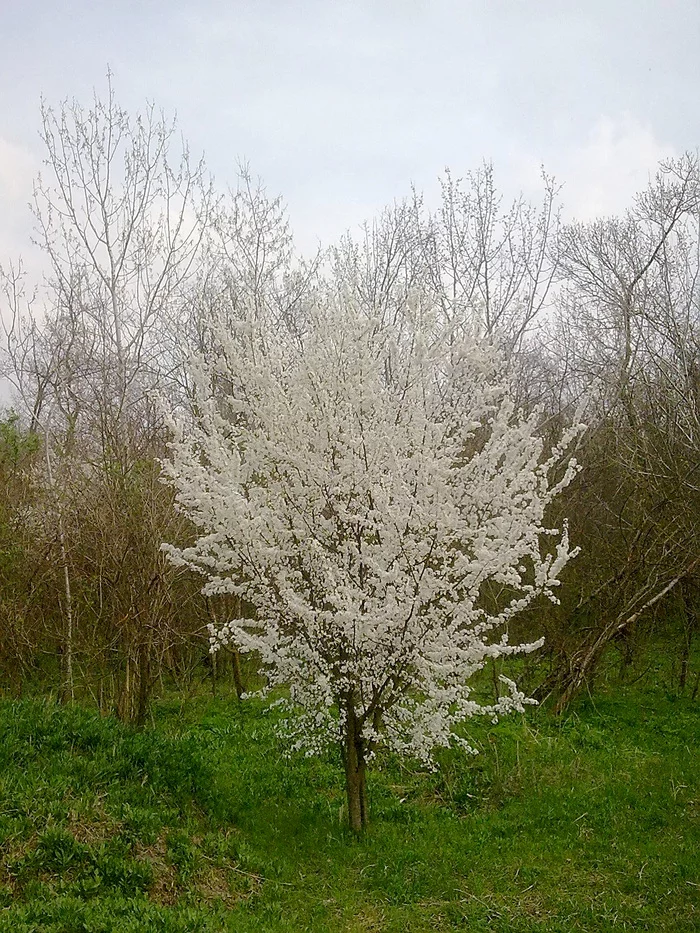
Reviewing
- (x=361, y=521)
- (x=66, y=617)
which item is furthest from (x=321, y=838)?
(x=66, y=617)

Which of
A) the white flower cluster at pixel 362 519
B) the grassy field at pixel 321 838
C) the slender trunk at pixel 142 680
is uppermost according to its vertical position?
the white flower cluster at pixel 362 519

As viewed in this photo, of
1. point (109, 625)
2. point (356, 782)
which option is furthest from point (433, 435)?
point (109, 625)

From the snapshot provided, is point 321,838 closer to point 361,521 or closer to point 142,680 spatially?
→ point 361,521

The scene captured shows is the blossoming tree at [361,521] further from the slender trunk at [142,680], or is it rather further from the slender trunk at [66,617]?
the slender trunk at [66,617]

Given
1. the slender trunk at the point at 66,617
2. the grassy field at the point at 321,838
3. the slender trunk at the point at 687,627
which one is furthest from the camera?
the slender trunk at the point at 687,627

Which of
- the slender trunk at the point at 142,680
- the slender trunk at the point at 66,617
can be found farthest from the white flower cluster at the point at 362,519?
→ the slender trunk at the point at 66,617

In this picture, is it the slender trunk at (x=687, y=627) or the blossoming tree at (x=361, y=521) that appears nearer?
the blossoming tree at (x=361, y=521)

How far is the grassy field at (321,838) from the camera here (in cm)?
425

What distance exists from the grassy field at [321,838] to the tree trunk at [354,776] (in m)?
0.13

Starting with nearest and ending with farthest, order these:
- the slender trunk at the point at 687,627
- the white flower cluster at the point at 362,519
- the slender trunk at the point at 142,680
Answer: the white flower cluster at the point at 362,519
the slender trunk at the point at 142,680
the slender trunk at the point at 687,627

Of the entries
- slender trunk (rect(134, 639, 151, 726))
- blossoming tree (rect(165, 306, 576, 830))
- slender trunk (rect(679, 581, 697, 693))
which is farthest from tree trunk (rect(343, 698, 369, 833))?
slender trunk (rect(679, 581, 697, 693))

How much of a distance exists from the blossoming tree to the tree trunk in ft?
0.04

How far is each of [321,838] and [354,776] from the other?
1.63 ft

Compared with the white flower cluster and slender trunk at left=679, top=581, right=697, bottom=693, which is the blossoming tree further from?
slender trunk at left=679, top=581, right=697, bottom=693
